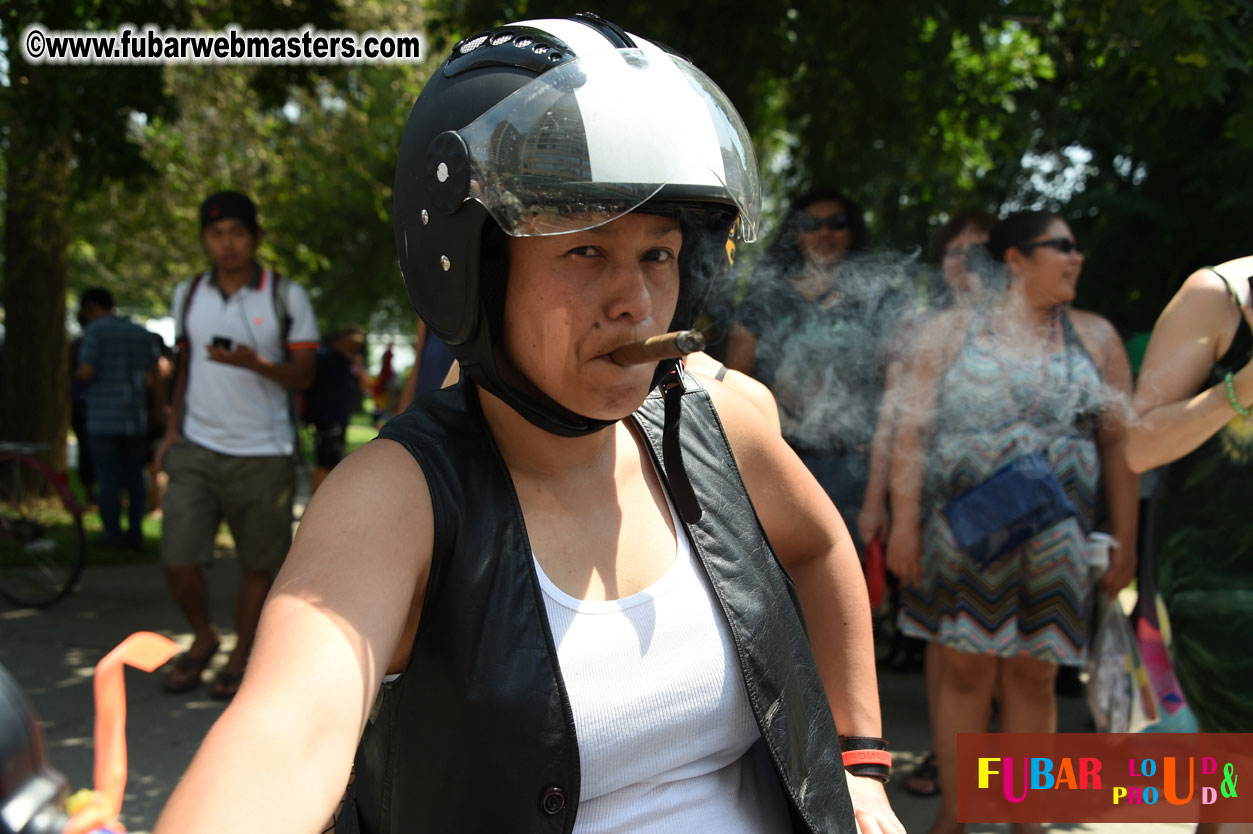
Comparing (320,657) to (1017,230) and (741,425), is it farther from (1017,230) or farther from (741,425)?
(1017,230)

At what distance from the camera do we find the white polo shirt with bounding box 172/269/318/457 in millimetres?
5492

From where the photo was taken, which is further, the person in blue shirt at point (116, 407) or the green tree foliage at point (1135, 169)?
the person in blue shirt at point (116, 407)

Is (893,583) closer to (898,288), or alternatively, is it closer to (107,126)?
(898,288)

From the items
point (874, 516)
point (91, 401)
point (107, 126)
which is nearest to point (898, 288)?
point (874, 516)

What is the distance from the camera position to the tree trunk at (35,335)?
404 inches

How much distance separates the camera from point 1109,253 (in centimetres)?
835

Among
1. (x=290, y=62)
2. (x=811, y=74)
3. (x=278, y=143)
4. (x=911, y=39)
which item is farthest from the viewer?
(x=278, y=143)

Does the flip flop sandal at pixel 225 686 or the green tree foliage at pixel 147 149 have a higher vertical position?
the green tree foliage at pixel 147 149

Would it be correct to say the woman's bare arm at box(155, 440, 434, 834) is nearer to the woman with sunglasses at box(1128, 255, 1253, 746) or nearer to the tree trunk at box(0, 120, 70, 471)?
the woman with sunglasses at box(1128, 255, 1253, 746)

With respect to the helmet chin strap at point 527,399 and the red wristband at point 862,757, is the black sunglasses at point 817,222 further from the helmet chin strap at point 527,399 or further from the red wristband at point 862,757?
the helmet chin strap at point 527,399

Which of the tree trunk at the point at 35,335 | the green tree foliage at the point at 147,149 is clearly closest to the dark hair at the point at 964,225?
the green tree foliage at the point at 147,149

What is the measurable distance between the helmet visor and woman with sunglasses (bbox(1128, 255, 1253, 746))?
1931mm

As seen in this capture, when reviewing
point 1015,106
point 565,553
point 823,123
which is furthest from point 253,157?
point 565,553

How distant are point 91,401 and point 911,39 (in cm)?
675
